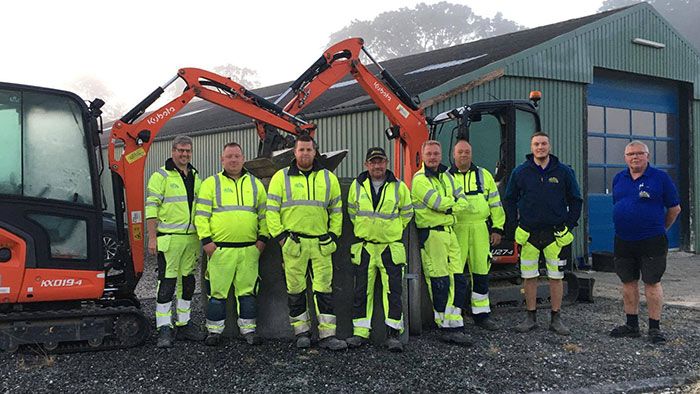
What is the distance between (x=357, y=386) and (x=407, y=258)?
1.74m

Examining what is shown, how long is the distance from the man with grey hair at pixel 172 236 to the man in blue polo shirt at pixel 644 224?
14.2 feet

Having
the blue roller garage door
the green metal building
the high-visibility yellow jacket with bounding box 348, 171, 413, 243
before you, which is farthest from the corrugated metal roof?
the high-visibility yellow jacket with bounding box 348, 171, 413, 243

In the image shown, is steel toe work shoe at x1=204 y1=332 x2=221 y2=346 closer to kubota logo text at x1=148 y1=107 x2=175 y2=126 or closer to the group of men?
the group of men

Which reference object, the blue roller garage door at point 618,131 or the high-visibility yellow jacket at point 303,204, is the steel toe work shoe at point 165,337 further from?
the blue roller garage door at point 618,131

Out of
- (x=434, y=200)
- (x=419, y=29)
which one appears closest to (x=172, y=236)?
(x=434, y=200)

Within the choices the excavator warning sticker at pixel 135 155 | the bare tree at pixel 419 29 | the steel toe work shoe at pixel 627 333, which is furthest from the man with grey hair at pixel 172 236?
the bare tree at pixel 419 29

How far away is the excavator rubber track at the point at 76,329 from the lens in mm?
5254

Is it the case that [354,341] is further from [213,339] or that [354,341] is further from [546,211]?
[546,211]

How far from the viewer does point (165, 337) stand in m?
5.70

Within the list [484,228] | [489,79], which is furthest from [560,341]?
[489,79]

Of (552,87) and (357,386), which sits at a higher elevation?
(552,87)

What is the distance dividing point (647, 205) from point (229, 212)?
13.4ft

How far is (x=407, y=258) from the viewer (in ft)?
19.6

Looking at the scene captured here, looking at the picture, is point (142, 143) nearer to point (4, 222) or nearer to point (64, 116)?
point (64, 116)
